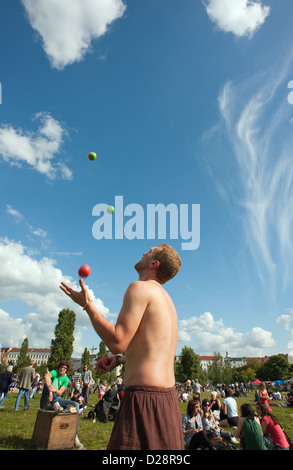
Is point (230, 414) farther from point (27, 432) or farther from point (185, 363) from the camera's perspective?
point (185, 363)

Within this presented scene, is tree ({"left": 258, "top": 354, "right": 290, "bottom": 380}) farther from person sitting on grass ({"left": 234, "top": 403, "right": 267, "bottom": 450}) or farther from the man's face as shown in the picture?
the man's face

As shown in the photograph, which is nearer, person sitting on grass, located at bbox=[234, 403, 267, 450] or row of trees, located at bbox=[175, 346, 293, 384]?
person sitting on grass, located at bbox=[234, 403, 267, 450]

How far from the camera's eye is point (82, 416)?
36.9 feet

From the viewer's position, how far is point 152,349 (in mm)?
1946

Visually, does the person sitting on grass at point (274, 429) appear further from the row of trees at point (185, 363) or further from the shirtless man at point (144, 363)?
the row of trees at point (185, 363)

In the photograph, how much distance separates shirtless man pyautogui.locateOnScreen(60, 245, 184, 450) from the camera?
1750 mm

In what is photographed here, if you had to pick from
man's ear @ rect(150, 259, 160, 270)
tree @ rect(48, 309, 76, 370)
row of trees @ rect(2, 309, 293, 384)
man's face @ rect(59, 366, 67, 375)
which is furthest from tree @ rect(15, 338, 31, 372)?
man's ear @ rect(150, 259, 160, 270)

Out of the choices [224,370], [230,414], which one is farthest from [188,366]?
[230,414]

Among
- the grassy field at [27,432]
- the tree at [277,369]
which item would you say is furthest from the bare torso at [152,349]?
the tree at [277,369]

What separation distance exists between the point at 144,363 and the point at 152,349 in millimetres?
106

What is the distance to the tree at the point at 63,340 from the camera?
132 feet

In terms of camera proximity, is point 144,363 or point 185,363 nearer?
point 144,363

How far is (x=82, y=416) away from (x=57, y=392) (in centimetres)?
561
